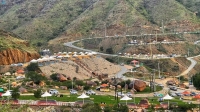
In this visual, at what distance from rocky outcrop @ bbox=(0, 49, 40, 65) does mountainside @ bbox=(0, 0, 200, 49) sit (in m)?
51.3

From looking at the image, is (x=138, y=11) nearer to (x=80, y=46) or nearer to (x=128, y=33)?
(x=128, y=33)

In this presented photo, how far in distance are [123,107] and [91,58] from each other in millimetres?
55581

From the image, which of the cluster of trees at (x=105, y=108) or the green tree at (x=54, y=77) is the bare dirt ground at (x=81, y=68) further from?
the cluster of trees at (x=105, y=108)

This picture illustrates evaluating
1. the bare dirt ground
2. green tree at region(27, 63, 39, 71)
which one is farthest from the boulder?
green tree at region(27, 63, 39, 71)

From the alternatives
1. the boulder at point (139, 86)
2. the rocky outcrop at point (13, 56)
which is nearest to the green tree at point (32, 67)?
the rocky outcrop at point (13, 56)

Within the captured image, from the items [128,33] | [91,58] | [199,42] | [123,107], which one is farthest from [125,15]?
[123,107]

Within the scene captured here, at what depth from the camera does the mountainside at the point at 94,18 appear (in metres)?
145

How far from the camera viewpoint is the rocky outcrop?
80062 mm

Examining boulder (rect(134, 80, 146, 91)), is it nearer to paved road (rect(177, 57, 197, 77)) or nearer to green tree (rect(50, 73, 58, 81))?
green tree (rect(50, 73, 58, 81))

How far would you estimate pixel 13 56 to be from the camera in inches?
3260

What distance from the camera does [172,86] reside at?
69500mm

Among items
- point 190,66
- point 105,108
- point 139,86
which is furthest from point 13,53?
point 190,66

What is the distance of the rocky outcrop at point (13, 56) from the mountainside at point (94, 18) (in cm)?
5130

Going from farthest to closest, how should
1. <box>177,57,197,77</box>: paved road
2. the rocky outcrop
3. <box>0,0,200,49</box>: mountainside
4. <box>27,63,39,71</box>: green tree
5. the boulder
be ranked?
<box>0,0,200,49</box>: mountainside < <box>177,57,197,77</box>: paved road < the rocky outcrop < <box>27,63,39,71</box>: green tree < the boulder
